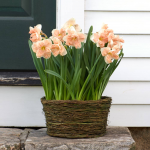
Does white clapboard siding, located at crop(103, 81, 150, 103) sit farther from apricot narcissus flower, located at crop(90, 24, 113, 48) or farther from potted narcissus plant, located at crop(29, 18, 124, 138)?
apricot narcissus flower, located at crop(90, 24, 113, 48)

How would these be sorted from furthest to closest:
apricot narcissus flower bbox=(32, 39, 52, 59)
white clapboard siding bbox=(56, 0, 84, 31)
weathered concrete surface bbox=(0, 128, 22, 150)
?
white clapboard siding bbox=(56, 0, 84, 31) → weathered concrete surface bbox=(0, 128, 22, 150) → apricot narcissus flower bbox=(32, 39, 52, 59)

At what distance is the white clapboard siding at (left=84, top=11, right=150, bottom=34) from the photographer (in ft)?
4.58

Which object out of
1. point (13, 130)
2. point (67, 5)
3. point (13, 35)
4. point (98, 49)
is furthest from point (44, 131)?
point (67, 5)

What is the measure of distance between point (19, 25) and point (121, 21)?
0.62 metres

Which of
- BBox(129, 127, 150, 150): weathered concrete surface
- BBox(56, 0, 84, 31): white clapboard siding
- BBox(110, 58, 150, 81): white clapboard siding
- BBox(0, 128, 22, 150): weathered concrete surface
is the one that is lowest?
BBox(129, 127, 150, 150): weathered concrete surface

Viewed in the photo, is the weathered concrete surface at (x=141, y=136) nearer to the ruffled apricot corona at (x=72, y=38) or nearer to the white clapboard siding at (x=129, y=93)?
the white clapboard siding at (x=129, y=93)

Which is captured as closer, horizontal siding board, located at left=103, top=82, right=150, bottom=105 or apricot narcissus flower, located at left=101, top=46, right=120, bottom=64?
apricot narcissus flower, located at left=101, top=46, right=120, bottom=64

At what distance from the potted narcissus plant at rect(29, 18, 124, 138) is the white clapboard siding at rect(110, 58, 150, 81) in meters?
0.34

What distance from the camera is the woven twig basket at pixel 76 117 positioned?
102cm

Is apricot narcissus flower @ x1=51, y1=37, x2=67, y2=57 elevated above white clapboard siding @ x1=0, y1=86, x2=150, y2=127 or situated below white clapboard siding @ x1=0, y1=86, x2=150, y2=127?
above

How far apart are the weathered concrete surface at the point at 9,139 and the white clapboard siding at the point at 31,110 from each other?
0.16 meters

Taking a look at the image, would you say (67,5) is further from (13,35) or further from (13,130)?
(13,130)

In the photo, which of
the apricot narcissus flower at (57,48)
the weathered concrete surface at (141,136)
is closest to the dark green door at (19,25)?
the apricot narcissus flower at (57,48)

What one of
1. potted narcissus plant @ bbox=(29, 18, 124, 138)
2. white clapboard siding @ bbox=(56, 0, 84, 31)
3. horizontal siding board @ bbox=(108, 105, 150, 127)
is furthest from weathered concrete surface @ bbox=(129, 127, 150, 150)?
white clapboard siding @ bbox=(56, 0, 84, 31)
